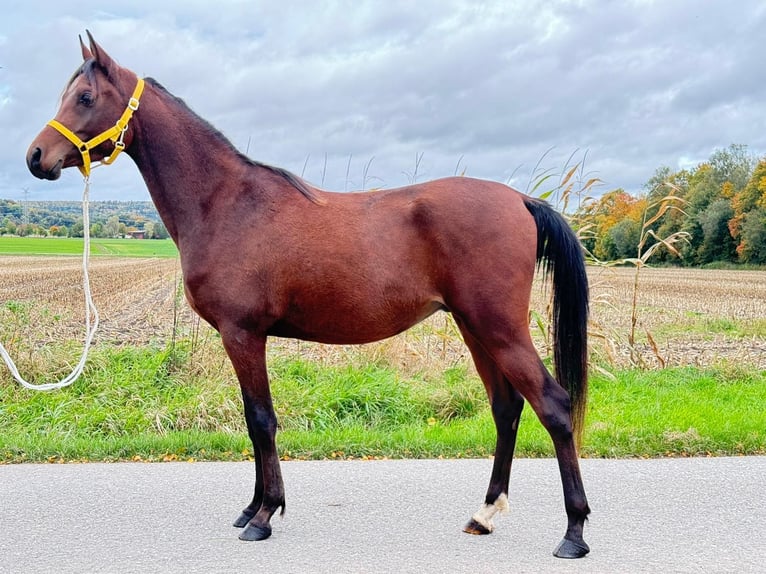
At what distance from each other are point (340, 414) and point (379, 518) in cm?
273

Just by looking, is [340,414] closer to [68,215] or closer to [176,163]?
[176,163]

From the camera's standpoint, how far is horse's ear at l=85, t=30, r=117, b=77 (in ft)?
12.6

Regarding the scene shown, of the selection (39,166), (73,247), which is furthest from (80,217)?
(73,247)

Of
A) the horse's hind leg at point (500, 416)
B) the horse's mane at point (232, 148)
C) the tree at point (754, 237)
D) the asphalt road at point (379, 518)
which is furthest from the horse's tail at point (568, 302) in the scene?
the tree at point (754, 237)

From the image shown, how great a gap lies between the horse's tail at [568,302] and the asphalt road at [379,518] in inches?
27.1

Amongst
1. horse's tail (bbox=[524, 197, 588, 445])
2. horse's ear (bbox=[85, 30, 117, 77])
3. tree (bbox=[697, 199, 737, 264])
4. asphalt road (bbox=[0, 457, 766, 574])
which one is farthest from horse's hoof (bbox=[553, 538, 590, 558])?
tree (bbox=[697, 199, 737, 264])

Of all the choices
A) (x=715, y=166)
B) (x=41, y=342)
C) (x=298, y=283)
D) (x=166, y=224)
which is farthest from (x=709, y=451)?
(x=715, y=166)

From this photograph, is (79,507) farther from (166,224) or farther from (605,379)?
(605,379)

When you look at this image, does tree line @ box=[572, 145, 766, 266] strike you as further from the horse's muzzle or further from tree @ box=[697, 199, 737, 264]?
the horse's muzzle

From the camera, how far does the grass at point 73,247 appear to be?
42.4 m

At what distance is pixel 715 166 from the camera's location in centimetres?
5947

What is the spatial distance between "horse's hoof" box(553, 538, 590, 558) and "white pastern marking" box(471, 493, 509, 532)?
1.41ft

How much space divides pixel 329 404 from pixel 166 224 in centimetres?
302

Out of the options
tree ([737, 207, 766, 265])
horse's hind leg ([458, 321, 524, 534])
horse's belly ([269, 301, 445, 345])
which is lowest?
horse's hind leg ([458, 321, 524, 534])
